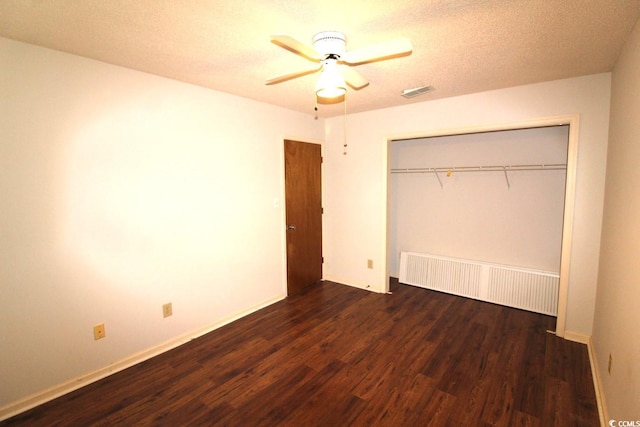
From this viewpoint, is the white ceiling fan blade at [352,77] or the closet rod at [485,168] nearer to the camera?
the white ceiling fan blade at [352,77]

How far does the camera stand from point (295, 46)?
1.54 meters

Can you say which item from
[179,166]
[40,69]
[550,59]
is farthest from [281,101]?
[550,59]

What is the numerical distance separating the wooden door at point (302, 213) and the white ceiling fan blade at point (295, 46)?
85.0 inches

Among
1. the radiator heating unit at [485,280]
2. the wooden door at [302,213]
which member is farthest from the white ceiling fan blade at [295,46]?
the radiator heating unit at [485,280]

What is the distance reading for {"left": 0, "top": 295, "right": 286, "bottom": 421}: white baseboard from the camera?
2.02 m

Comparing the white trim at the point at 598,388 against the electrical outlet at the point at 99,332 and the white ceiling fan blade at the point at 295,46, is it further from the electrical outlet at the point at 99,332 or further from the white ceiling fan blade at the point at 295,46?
the electrical outlet at the point at 99,332

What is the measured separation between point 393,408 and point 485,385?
30.5 inches

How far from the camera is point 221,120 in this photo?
3104 mm

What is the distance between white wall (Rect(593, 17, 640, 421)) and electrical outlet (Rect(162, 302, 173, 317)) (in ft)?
10.4

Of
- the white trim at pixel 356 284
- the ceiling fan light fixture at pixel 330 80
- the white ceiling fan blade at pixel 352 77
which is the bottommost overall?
the white trim at pixel 356 284

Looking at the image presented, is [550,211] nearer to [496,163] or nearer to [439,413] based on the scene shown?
[496,163]

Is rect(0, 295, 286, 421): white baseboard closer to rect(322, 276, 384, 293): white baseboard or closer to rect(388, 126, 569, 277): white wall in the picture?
rect(322, 276, 384, 293): white baseboard

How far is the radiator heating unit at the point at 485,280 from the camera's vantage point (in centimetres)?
340

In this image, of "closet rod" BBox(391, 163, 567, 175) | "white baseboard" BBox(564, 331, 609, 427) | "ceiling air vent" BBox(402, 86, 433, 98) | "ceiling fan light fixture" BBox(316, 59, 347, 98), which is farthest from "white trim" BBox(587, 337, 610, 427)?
"ceiling air vent" BBox(402, 86, 433, 98)
